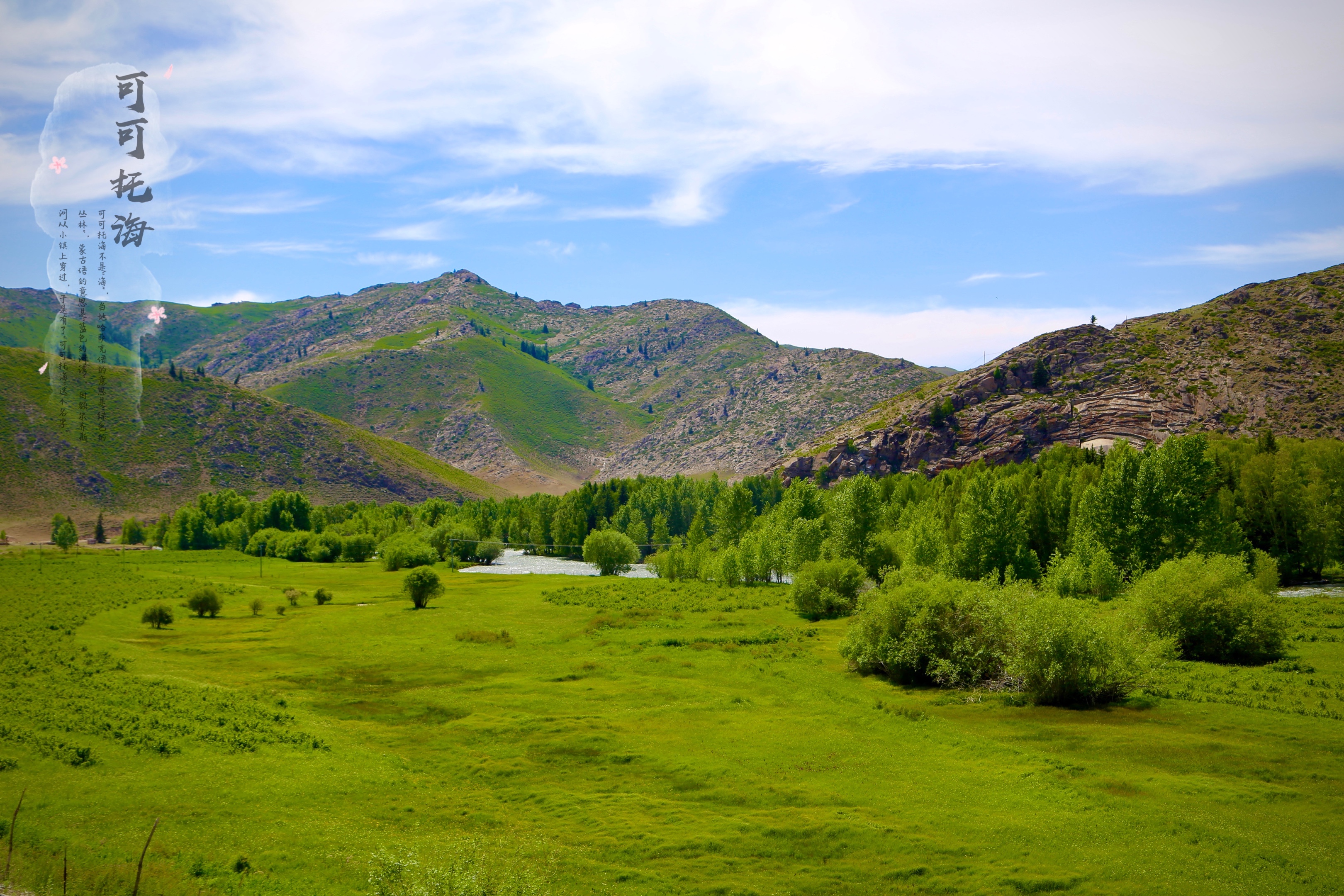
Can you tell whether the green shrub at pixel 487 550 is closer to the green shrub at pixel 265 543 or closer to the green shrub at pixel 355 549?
the green shrub at pixel 355 549

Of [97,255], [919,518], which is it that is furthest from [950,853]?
[919,518]

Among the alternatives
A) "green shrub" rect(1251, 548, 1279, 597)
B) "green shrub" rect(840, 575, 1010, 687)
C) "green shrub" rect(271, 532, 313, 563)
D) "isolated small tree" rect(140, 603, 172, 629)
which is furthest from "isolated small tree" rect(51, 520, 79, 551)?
"green shrub" rect(1251, 548, 1279, 597)

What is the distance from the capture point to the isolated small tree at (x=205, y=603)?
9881cm

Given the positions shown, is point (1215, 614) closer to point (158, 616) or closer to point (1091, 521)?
point (1091, 521)

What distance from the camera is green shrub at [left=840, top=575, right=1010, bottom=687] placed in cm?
6050

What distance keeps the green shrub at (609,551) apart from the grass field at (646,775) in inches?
3485

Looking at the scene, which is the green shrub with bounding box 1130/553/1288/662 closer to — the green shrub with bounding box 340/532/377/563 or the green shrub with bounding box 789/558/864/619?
the green shrub with bounding box 789/558/864/619

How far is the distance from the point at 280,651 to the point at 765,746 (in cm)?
5371

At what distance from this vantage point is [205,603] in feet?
326

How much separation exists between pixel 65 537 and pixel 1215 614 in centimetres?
21983

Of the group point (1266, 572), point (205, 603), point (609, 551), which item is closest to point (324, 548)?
point (609, 551)

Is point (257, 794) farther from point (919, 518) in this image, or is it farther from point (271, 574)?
point (271, 574)

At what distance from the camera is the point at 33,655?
56.5 meters

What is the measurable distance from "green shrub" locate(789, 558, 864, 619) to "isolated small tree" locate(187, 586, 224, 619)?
252 ft
